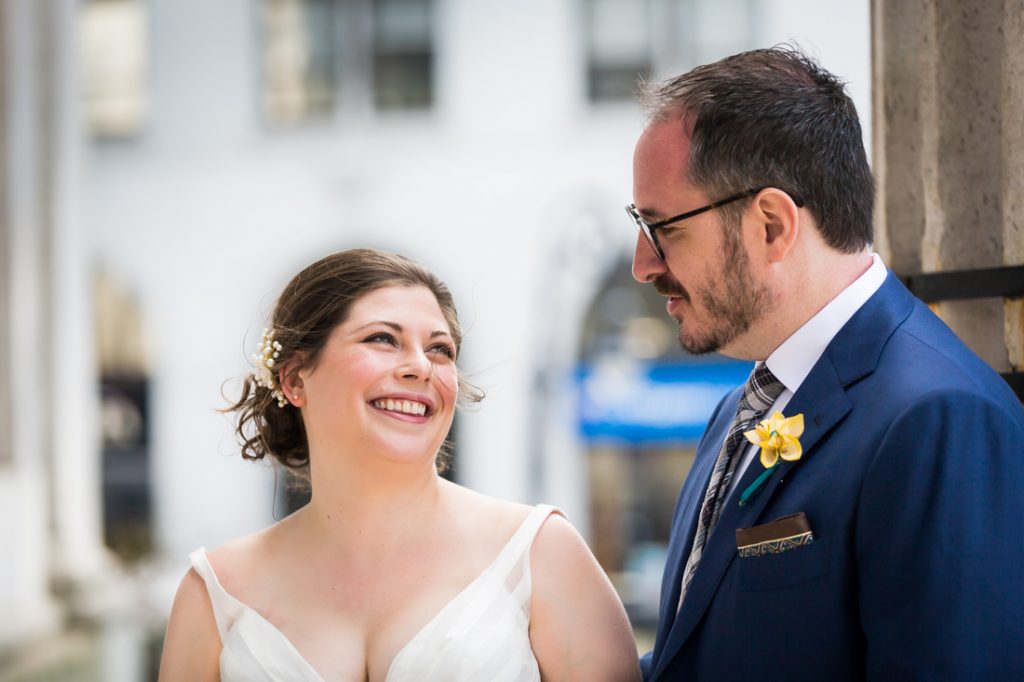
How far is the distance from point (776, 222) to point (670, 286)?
0.25 metres

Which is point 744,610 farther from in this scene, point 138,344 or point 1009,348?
point 138,344

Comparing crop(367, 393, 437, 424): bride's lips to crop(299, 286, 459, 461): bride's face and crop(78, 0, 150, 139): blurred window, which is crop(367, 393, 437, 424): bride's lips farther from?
crop(78, 0, 150, 139): blurred window

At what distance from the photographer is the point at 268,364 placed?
2.89 m

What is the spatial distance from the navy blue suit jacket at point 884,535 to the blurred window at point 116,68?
41.2 feet

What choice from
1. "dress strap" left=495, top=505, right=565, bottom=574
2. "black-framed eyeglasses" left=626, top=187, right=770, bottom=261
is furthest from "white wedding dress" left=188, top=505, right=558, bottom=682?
"black-framed eyeglasses" left=626, top=187, right=770, bottom=261

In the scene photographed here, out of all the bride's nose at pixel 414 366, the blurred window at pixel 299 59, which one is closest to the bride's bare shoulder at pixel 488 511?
the bride's nose at pixel 414 366

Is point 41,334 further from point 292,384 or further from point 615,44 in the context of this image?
point 615,44

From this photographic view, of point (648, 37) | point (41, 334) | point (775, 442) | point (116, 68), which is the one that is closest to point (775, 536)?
point (775, 442)

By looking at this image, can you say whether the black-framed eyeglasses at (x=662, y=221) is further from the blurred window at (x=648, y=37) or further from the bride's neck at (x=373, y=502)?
the blurred window at (x=648, y=37)

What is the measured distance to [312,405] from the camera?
2.81 meters

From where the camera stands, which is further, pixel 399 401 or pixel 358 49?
pixel 358 49

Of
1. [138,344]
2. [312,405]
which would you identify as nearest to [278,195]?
[138,344]

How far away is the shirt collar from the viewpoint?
209 cm

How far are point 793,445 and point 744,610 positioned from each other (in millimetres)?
289
